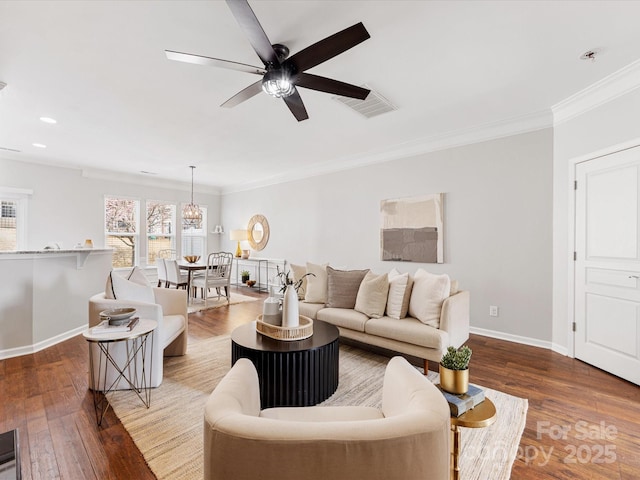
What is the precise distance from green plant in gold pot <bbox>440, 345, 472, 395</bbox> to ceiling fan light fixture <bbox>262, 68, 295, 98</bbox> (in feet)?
6.32

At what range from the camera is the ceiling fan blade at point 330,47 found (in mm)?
1646

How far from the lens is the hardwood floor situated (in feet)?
5.42

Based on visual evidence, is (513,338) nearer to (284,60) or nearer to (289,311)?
(289,311)

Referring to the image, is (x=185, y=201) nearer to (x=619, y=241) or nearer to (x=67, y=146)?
(x=67, y=146)

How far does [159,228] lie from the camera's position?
7.43m

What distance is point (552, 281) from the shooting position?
3.40m

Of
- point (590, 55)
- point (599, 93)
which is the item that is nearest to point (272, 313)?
point (590, 55)

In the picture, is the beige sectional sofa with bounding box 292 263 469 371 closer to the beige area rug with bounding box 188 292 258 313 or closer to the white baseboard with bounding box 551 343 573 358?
the white baseboard with bounding box 551 343 573 358

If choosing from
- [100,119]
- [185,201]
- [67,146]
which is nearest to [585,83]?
[100,119]

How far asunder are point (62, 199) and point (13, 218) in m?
0.78

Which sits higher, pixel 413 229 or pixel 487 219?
pixel 487 219

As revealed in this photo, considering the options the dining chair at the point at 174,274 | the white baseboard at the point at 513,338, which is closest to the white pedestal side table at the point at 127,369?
the dining chair at the point at 174,274

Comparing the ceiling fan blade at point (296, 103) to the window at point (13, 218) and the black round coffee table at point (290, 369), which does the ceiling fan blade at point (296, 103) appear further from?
the window at point (13, 218)

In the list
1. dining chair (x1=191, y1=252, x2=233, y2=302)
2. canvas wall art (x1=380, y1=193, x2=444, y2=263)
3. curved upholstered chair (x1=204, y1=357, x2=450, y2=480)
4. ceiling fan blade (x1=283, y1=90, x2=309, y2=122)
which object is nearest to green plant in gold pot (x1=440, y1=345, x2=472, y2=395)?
curved upholstered chair (x1=204, y1=357, x2=450, y2=480)
